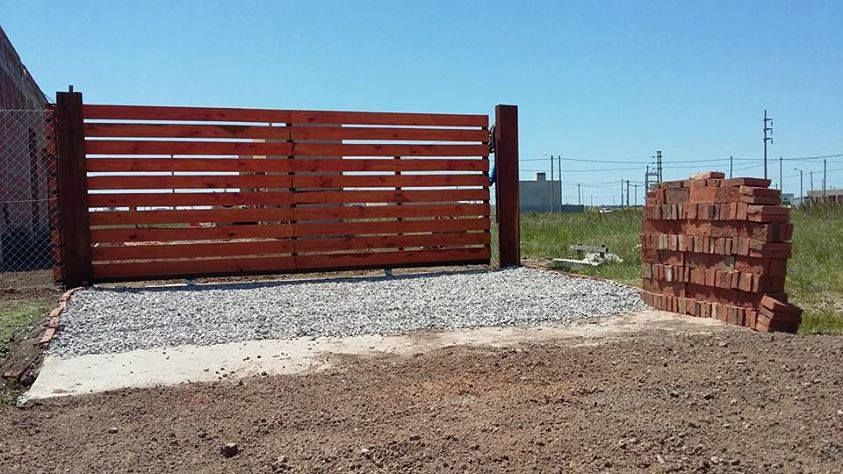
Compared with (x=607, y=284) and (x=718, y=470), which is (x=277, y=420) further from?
(x=607, y=284)

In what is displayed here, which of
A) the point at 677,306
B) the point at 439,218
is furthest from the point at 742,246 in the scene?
the point at 439,218

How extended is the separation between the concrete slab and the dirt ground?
28 cm

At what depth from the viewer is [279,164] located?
9680mm

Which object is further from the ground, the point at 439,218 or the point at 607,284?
the point at 439,218

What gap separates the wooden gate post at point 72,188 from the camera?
8.77m

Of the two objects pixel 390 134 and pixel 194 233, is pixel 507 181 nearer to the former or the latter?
pixel 390 134

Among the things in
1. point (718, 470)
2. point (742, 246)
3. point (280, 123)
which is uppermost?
point (280, 123)

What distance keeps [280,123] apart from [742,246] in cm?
620

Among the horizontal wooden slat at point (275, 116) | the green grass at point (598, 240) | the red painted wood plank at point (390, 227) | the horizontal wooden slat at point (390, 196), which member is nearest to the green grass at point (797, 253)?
the green grass at point (598, 240)

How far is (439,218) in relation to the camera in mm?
10531

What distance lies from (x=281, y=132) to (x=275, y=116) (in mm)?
233

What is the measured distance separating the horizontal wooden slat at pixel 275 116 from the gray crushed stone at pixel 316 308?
2.27m

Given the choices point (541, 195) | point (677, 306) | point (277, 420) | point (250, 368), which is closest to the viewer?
point (277, 420)

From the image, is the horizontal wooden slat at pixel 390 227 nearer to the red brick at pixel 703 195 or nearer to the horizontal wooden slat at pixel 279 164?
the horizontal wooden slat at pixel 279 164
